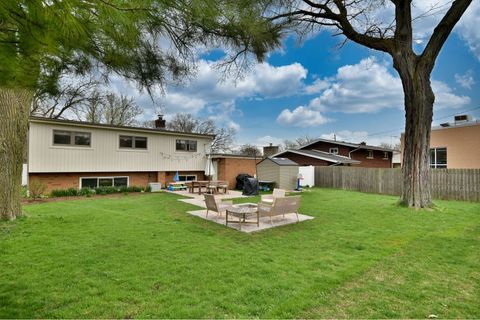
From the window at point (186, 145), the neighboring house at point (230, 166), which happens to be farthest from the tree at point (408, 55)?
the window at point (186, 145)

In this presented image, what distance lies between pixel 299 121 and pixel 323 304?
2619cm

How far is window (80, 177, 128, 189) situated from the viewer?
46.2ft

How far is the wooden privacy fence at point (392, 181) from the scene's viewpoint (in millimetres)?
12021

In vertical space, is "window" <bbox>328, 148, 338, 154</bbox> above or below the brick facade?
above

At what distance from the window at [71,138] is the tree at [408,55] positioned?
1178 centimetres

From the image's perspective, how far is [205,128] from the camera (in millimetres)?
38812

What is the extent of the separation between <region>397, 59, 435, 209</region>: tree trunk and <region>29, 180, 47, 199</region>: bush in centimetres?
1520

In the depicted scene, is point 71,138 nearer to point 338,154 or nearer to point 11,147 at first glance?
point 11,147

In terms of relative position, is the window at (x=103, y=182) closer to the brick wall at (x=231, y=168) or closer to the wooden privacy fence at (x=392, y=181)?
the brick wall at (x=231, y=168)

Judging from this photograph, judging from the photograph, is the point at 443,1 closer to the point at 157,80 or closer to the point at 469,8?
the point at 469,8

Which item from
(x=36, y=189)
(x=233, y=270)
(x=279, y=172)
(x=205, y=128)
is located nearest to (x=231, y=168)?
(x=279, y=172)

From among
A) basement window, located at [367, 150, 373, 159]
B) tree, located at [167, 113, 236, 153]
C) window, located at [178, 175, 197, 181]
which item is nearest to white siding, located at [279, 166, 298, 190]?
window, located at [178, 175, 197, 181]

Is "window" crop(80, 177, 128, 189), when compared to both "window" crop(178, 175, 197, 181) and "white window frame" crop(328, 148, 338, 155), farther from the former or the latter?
"white window frame" crop(328, 148, 338, 155)

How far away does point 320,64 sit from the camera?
637 inches
